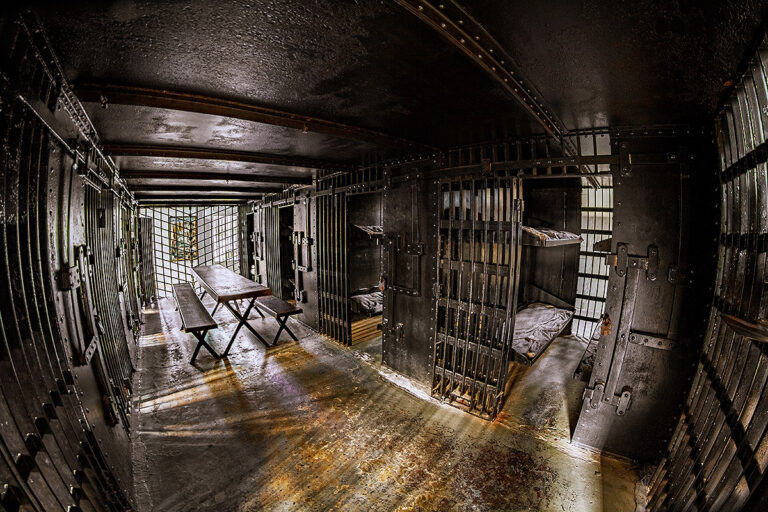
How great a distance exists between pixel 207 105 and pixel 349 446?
4.01 m

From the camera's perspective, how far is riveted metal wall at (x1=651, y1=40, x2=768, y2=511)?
1811 millimetres

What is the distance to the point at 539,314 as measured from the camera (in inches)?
255

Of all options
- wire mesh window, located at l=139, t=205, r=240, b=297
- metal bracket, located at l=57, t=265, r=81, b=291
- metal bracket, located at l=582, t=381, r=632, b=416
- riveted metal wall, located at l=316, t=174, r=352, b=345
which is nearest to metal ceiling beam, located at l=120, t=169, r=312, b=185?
riveted metal wall, located at l=316, t=174, r=352, b=345

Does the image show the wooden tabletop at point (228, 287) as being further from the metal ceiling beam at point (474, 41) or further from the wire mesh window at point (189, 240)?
the wire mesh window at point (189, 240)

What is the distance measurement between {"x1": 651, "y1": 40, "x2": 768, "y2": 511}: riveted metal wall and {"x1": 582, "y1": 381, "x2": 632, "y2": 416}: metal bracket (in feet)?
1.52

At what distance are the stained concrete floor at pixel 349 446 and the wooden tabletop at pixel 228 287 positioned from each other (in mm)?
1372

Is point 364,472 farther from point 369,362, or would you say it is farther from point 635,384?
point 635,384

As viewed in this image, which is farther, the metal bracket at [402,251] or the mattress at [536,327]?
the metal bracket at [402,251]

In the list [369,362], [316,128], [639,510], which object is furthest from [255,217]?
[639,510]

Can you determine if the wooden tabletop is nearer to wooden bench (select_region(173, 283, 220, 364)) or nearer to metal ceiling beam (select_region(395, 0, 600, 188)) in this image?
wooden bench (select_region(173, 283, 220, 364))

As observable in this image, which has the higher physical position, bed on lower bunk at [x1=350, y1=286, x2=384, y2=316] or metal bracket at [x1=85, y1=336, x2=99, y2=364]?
A: metal bracket at [x1=85, y1=336, x2=99, y2=364]

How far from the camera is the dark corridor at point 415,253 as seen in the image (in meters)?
1.79

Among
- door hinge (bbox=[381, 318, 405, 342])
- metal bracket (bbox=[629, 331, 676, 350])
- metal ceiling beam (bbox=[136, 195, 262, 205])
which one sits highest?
metal ceiling beam (bbox=[136, 195, 262, 205])

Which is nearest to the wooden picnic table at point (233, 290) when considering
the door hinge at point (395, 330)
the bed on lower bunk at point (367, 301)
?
the bed on lower bunk at point (367, 301)
